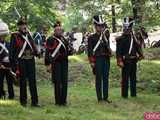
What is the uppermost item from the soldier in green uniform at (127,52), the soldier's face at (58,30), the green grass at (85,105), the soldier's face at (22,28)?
the soldier's face at (22,28)

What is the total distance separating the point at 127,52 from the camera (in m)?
17.5

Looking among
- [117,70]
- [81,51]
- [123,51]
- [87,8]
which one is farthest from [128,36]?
[81,51]

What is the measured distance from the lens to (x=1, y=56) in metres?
16.6

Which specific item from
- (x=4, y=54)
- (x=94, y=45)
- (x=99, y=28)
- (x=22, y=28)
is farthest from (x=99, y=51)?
(x=4, y=54)

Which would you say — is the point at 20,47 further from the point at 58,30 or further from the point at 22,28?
the point at 58,30

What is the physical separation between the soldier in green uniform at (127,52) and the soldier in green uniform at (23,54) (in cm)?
334

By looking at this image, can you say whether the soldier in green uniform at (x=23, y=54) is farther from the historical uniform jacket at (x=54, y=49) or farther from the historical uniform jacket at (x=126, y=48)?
the historical uniform jacket at (x=126, y=48)

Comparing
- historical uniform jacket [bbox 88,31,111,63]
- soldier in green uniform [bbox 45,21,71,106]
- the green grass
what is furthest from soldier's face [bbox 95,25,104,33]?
the green grass

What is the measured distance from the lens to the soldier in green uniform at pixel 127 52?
57.0 ft

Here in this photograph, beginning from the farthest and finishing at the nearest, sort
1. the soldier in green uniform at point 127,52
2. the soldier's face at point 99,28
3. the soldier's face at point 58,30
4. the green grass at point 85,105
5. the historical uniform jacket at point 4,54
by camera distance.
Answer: the soldier in green uniform at point 127,52
the historical uniform jacket at point 4,54
the soldier's face at point 99,28
the soldier's face at point 58,30
the green grass at point 85,105

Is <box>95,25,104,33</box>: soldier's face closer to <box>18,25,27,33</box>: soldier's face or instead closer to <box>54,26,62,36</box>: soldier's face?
<box>54,26,62,36</box>: soldier's face

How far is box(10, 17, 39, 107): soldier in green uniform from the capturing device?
48.6ft

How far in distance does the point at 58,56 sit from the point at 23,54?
0.99 metres

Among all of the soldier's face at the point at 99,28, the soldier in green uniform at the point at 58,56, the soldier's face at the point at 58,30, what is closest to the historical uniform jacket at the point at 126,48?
the soldier's face at the point at 99,28
